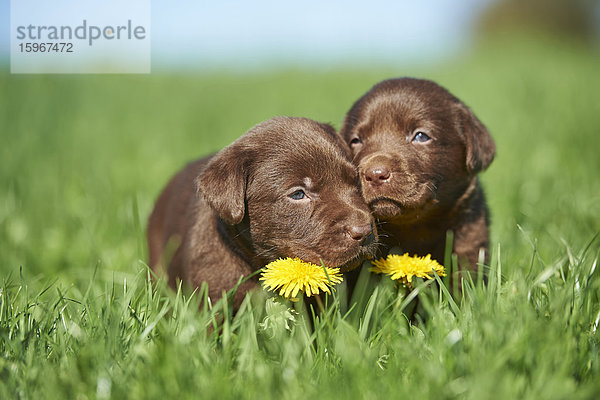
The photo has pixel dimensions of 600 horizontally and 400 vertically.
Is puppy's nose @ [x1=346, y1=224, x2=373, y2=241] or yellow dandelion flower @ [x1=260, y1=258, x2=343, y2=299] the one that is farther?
puppy's nose @ [x1=346, y1=224, x2=373, y2=241]

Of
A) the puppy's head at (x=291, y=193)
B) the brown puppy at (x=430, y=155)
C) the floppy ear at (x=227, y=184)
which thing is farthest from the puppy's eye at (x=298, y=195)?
the brown puppy at (x=430, y=155)

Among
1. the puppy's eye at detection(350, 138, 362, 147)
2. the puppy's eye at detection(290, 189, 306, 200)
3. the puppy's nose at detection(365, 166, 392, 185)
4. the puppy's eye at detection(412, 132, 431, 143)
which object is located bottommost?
the puppy's eye at detection(290, 189, 306, 200)

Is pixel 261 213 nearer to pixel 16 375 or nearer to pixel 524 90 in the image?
pixel 16 375

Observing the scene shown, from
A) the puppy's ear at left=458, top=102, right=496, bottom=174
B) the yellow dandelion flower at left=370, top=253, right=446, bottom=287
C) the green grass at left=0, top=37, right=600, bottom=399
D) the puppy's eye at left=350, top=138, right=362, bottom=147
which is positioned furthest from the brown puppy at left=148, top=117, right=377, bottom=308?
the puppy's ear at left=458, top=102, right=496, bottom=174

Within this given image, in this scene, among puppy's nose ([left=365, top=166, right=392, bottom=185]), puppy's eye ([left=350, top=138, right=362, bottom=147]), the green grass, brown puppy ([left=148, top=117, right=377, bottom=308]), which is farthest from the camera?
puppy's eye ([left=350, top=138, right=362, bottom=147])

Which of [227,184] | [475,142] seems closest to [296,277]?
[227,184]

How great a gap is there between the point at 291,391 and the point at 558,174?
477 centimetres

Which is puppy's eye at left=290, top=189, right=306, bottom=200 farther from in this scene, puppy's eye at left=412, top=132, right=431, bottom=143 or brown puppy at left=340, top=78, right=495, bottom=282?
→ puppy's eye at left=412, top=132, right=431, bottom=143

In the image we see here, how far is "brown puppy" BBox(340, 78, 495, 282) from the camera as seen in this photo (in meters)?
3.51

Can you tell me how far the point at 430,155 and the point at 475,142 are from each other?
339mm

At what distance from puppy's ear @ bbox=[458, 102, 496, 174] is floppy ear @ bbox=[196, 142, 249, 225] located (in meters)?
1.47

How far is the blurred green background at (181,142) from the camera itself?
179 inches

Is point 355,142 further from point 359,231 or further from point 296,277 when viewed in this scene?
point 296,277

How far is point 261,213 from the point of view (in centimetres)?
311
